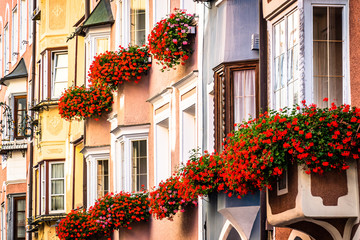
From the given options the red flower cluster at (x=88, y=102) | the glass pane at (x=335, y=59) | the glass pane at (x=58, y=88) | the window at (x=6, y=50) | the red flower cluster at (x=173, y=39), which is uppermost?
the window at (x=6, y=50)

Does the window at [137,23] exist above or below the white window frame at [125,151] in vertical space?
above

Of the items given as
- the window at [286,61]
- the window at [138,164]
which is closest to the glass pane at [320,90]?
the window at [286,61]

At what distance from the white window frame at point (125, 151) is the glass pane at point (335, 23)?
1066 cm

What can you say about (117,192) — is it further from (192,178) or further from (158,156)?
(192,178)

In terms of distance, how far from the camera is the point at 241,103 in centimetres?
1880

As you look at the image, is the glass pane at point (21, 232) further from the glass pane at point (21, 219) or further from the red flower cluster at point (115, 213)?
the red flower cluster at point (115, 213)

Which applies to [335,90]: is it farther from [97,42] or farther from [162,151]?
[97,42]

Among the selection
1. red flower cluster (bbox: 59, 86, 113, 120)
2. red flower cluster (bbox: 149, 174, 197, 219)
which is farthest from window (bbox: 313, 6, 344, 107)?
red flower cluster (bbox: 59, 86, 113, 120)

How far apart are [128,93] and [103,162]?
13.4 feet

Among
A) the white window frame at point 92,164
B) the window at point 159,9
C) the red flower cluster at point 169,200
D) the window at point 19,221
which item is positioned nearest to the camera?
the red flower cluster at point 169,200

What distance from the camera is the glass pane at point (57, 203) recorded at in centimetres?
3393

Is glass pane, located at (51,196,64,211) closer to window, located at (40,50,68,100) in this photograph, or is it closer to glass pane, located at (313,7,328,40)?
window, located at (40,50,68,100)

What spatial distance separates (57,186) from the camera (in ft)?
113

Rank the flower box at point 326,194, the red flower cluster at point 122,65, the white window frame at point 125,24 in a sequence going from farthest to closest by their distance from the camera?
the white window frame at point 125,24 < the red flower cluster at point 122,65 < the flower box at point 326,194
